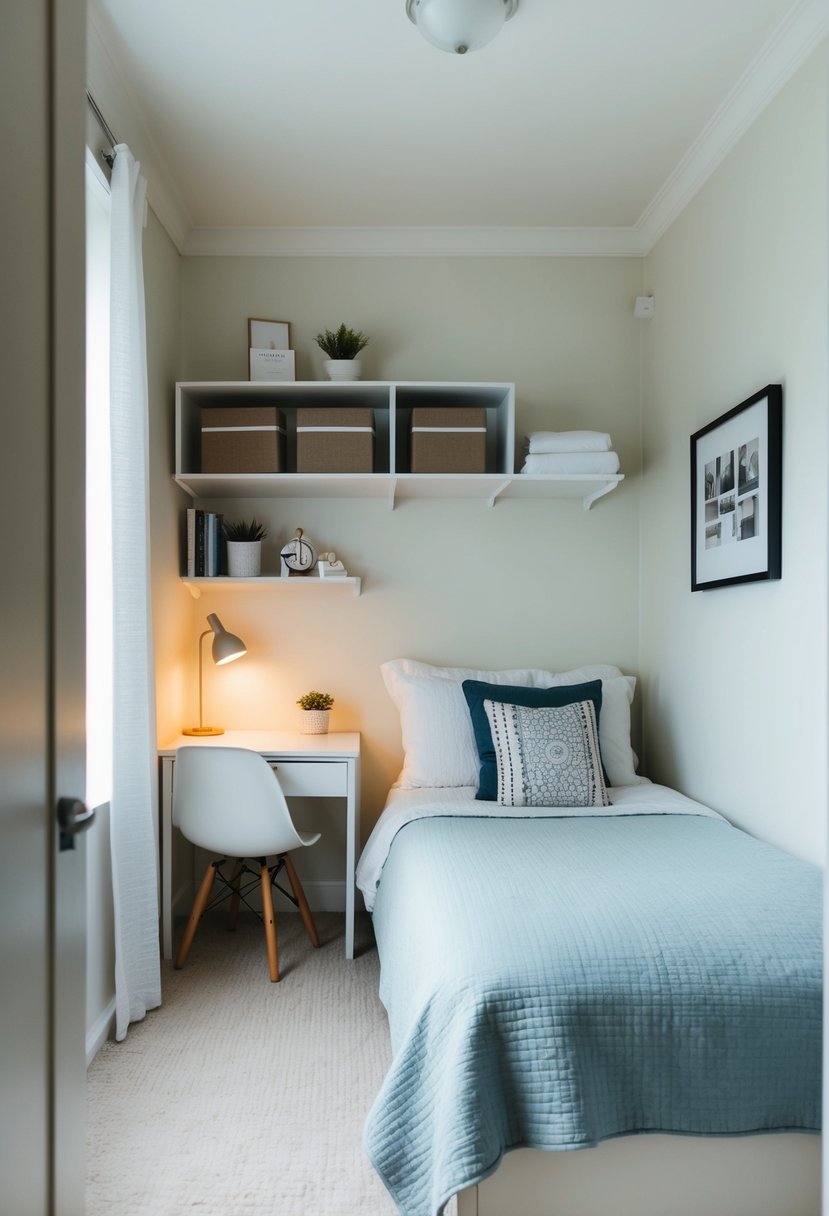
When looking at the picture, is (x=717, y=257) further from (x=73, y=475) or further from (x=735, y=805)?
(x=73, y=475)

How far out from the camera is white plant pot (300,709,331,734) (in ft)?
11.2

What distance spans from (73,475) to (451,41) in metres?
1.77

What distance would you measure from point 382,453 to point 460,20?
168 centimetres

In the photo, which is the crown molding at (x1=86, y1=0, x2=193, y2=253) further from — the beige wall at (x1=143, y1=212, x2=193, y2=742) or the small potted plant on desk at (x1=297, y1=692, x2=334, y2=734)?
the small potted plant on desk at (x1=297, y1=692, x2=334, y2=734)

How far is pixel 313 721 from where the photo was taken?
342 centimetres

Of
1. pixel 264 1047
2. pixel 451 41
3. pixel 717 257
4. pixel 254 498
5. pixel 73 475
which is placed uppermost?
pixel 451 41

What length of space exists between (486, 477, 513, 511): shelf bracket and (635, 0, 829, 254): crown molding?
3.81ft

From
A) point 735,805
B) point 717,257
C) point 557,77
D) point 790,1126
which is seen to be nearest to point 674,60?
point 557,77

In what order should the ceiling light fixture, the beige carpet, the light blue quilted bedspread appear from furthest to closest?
1. the ceiling light fixture
2. the beige carpet
3. the light blue quilted bedspread

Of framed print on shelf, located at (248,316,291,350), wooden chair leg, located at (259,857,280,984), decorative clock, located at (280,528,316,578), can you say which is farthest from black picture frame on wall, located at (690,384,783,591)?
wooden chair leg, located at (259,857,280,984)

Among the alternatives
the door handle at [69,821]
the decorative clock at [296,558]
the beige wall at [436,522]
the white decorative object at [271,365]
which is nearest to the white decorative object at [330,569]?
the decorative clock at [296,558]

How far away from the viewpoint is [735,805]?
2750 millimetres

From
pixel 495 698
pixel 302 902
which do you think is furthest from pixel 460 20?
pixel 302 902

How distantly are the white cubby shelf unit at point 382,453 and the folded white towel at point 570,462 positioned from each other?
32mm
